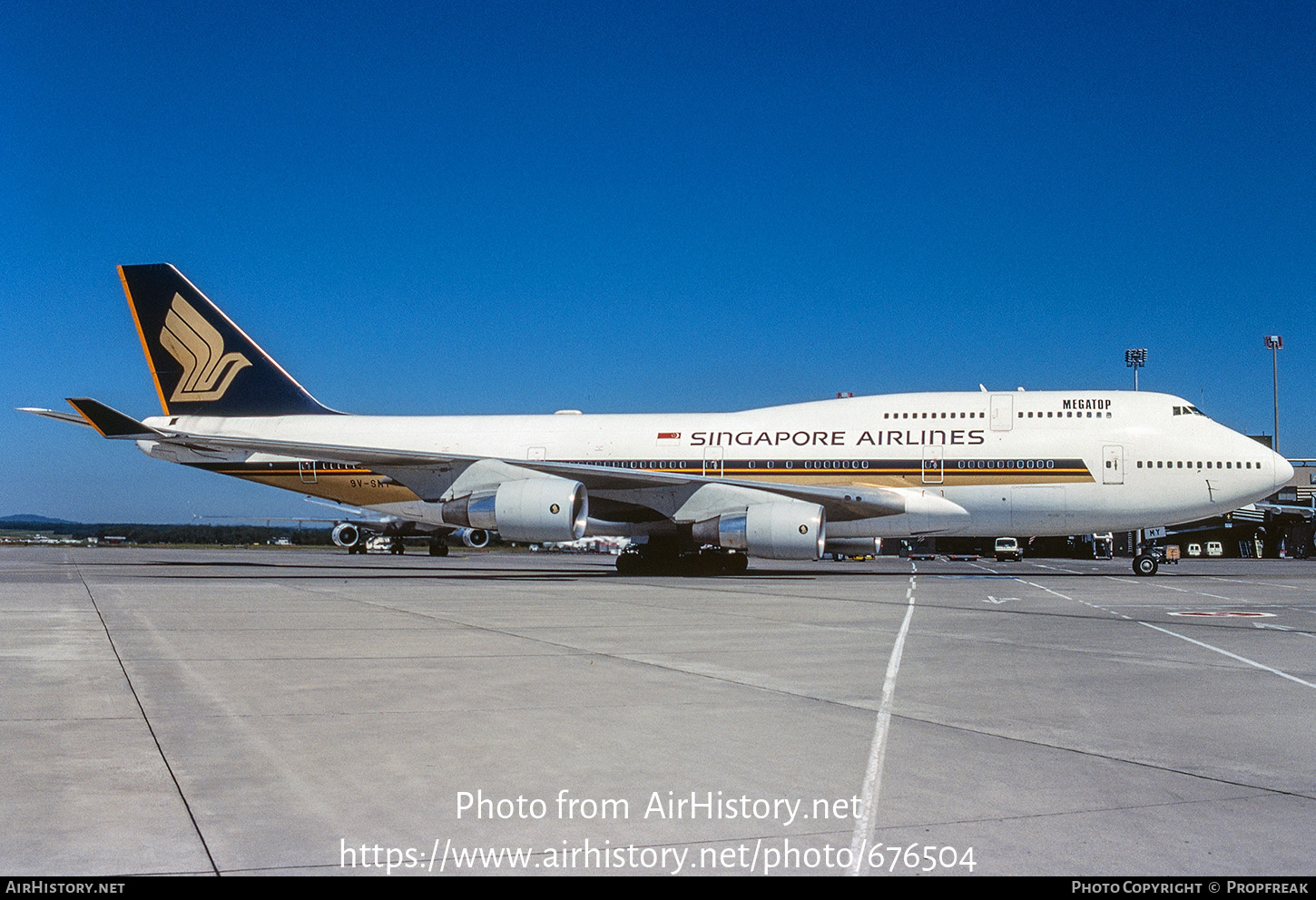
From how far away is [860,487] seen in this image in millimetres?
24359

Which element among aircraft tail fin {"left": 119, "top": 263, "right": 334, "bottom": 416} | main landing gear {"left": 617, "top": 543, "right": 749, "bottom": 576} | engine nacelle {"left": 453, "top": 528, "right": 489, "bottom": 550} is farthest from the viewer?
engine nacelle {"left": 453, "top": 528, "right": 489, "bottom": 550}

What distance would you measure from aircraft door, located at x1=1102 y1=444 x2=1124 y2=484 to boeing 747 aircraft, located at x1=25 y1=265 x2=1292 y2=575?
0.09 feet

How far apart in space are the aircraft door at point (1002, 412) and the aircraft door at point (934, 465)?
1423 millimetres

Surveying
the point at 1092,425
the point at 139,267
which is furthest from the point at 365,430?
the point at 1092,425

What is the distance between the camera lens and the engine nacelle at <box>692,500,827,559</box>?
2239cm

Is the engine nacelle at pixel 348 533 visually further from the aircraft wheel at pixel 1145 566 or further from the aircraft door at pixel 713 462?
the aircraft wheel at pixel 1145 566

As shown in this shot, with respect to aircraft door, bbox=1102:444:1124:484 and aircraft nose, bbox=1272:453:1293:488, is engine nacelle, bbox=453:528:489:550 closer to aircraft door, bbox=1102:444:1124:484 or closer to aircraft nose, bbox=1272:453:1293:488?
aircraft door, bbox=1102:444:1124:484

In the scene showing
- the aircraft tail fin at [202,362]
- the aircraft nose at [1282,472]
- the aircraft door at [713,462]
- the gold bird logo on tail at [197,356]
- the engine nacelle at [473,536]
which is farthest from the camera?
the engine nacelle at [473,536]

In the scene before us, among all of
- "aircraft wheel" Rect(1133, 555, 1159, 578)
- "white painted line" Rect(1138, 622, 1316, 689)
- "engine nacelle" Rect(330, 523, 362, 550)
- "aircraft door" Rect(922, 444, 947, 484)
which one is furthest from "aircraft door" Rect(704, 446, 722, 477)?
"engine nacelle" Rect(330, 523, 362, 550)

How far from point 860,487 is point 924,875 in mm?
21242

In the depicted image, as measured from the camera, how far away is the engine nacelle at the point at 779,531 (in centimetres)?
2239

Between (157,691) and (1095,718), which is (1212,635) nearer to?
(1095,718)

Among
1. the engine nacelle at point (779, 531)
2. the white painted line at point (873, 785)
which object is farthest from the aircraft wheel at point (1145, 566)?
the white painted line at point (873, 785)

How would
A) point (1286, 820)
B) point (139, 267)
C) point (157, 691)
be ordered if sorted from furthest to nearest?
point (139, 267), point (157, 691), point (1286, 820)
